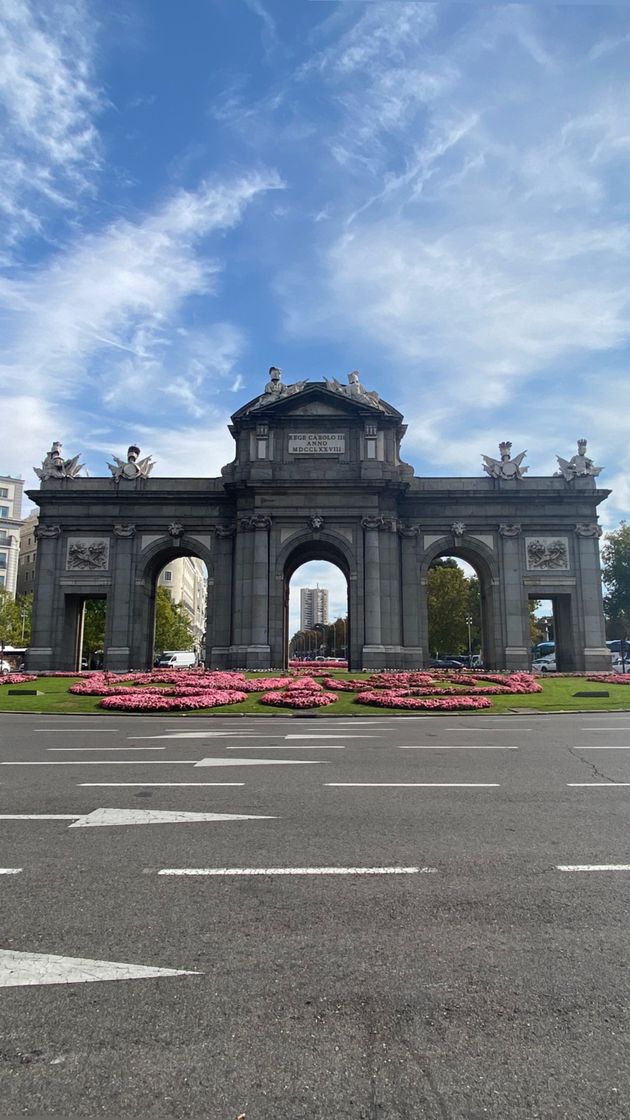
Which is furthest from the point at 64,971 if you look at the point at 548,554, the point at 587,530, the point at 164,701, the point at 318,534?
the point at 587,530

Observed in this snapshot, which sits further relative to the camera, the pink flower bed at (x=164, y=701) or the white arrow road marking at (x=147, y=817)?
the pink flower bed at (x=164, y=701)

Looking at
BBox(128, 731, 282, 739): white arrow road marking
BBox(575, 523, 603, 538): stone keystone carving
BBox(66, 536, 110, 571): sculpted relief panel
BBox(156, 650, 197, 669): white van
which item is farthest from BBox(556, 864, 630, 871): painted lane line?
BBox(156, 650, 197, 669): white van

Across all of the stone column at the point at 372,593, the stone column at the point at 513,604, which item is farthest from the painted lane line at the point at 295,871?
the stone column at the point at 513,604

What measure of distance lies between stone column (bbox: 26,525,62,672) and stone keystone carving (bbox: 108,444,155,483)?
210 inches

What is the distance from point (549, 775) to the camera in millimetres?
11023

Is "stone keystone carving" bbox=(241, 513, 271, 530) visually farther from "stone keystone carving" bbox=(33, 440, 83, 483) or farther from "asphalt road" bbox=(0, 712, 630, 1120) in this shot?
"asphalt road" bbox=(0, 712, 630, 1120)

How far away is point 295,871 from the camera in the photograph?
6.18 metres

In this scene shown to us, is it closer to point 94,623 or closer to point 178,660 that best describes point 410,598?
point 178,660

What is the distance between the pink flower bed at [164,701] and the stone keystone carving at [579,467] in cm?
2978

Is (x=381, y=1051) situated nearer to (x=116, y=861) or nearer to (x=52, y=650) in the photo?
(x=116, y=861)

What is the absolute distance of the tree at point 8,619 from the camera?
73.3 metres

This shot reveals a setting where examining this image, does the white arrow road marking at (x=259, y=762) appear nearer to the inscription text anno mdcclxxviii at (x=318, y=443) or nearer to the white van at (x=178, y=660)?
the inscription text anno mdcclxxviii at (x=318, y=443)

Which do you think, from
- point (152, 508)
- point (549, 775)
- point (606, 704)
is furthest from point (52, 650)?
point (549, 775)

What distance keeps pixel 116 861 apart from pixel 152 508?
137 feet
